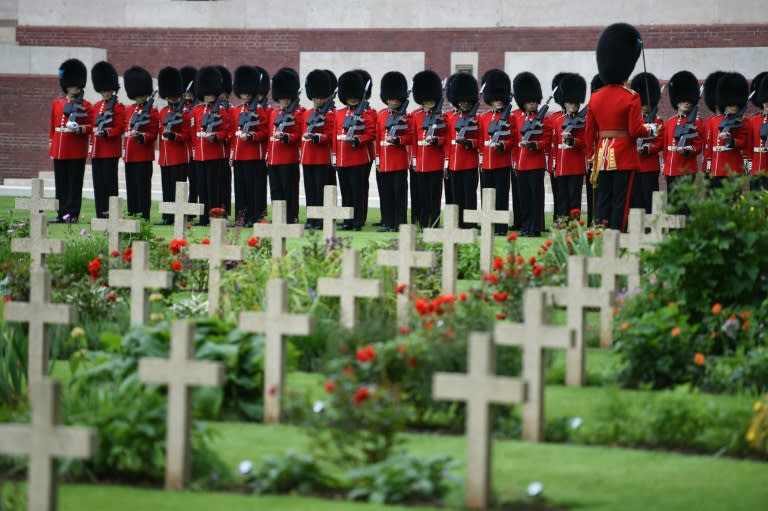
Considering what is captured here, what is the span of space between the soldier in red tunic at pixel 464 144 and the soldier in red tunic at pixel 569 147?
900mm

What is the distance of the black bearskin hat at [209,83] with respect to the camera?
17.4 m

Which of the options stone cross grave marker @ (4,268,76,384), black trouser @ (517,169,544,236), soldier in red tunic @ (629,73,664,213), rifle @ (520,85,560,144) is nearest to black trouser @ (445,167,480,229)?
black trouser @ (517,169,544,236)

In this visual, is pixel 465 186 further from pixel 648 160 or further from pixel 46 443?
pixel 46 443

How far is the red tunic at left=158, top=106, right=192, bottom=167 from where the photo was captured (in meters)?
17.3

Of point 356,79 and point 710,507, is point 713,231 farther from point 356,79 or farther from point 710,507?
point 356,79

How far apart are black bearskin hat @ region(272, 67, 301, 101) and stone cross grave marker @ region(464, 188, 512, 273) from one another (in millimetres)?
6714

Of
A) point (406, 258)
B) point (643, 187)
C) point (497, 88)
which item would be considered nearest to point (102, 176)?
point (497, 88)

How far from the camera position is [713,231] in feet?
27.5

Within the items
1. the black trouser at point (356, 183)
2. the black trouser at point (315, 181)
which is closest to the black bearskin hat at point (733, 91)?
the black trouser at point (356, 183)

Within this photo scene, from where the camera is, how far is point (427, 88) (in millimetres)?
17000

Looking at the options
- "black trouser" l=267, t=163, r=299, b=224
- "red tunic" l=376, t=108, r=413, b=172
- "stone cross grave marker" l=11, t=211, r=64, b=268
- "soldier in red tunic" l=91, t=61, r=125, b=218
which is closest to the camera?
"stone cross grave marker" l=11, t=211, r=64, b=268

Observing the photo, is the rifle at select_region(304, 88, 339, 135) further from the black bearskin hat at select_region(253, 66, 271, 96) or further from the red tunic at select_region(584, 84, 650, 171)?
the red tunic at select_region(584, 84, 650, 171)

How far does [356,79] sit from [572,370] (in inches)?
390

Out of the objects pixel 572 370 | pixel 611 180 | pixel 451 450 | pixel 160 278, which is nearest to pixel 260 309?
pixel 160 278
